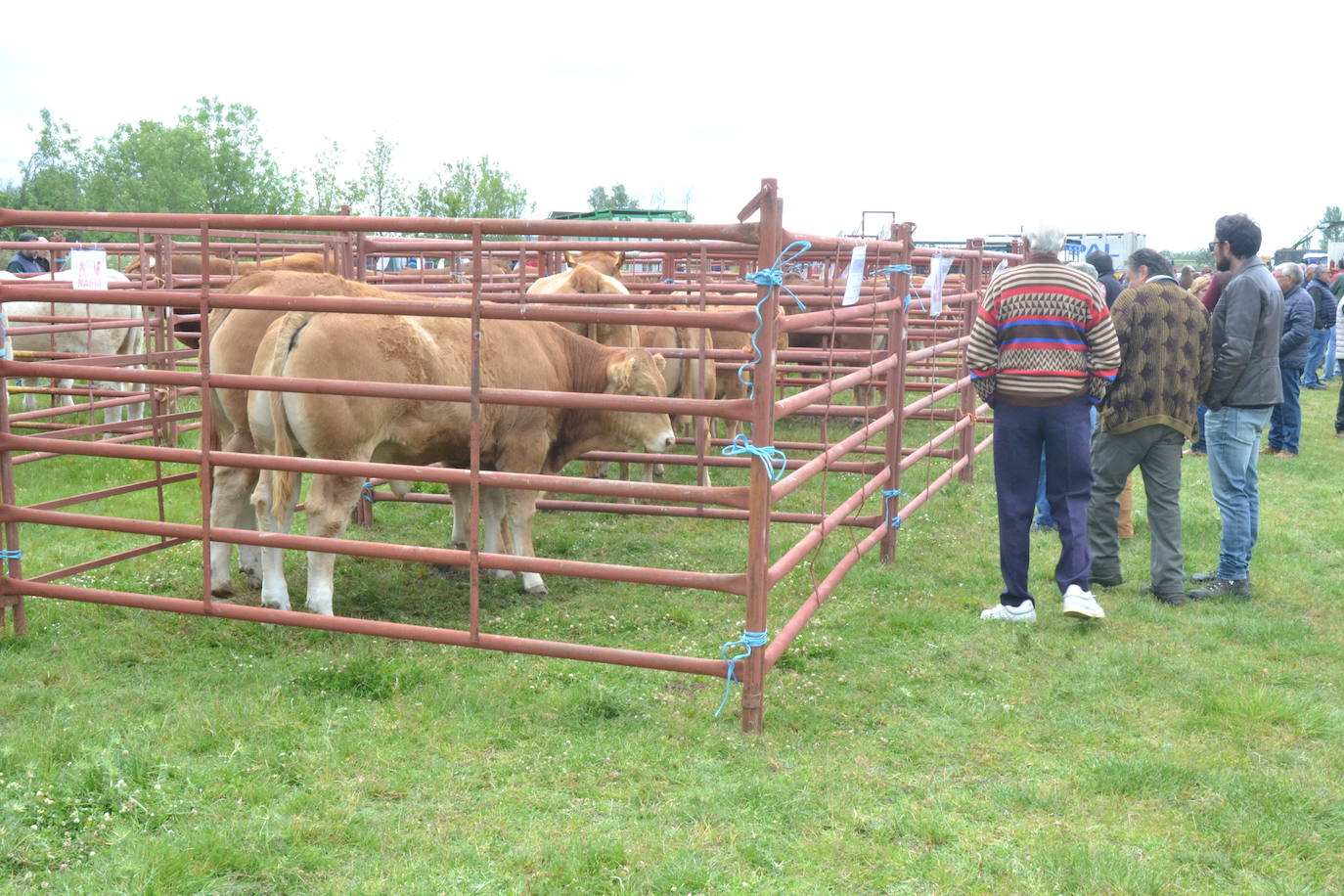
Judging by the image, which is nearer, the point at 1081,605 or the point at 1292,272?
the point at 1081,605

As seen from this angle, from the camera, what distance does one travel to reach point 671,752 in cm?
439

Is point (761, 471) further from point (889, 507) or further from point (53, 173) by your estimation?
point (53, 173)

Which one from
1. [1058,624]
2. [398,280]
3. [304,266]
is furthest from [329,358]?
[398,280]

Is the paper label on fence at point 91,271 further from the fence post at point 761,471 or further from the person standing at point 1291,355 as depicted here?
the person standing at point 1291,355

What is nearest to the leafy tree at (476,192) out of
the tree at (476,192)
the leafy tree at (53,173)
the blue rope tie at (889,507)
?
the tree at (476,192)

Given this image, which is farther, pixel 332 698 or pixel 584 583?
pixel 584 583

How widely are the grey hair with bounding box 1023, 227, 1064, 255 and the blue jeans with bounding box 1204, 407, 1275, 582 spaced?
173 cm

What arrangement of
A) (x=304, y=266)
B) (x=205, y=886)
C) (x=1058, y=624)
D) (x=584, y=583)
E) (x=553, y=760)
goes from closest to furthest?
(x=205, y=886) → (x=553, y=760) → (x=1058, y=624) → (x=584, y=583) → (x=304, y=266)

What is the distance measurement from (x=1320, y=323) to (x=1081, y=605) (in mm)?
15298

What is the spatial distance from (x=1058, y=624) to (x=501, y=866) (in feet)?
12.7

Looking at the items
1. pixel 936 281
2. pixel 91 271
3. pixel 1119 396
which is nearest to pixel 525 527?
pixel 91 271

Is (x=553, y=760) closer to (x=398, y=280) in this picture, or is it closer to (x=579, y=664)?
(x=579, y=664)

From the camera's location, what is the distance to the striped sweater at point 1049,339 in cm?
588

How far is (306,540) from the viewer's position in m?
5.20
